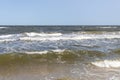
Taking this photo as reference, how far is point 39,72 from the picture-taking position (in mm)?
7938

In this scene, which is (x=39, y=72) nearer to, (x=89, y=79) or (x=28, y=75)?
(x=28, y=75)

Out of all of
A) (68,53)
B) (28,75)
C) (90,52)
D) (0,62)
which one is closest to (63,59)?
(68,53)

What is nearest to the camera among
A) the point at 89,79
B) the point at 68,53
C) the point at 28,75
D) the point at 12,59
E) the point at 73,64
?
the point at 89,79

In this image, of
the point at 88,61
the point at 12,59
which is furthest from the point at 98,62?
the point at 12,59

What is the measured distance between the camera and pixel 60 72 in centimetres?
792

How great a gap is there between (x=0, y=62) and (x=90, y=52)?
428 cm

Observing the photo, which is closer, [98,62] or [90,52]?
[98,62]

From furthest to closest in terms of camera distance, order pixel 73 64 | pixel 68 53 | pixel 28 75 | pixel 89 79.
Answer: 1. pixel 68 53
2. pixel 73 64
3. pixel 28 75
4. pixel 89 79

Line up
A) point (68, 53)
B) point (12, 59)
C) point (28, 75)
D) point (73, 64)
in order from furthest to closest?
point (68, 53) → point (12, 59) → point (73, 64) → point (28, 75)

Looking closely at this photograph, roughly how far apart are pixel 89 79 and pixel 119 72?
1404 millimetres

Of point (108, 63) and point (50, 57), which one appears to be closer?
point (108, 63)

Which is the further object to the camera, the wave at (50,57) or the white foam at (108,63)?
the wave at (50,57)

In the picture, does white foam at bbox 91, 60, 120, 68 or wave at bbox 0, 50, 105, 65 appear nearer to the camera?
white foam at bbox 91, 60, 120, 68

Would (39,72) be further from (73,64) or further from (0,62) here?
(0,62)
